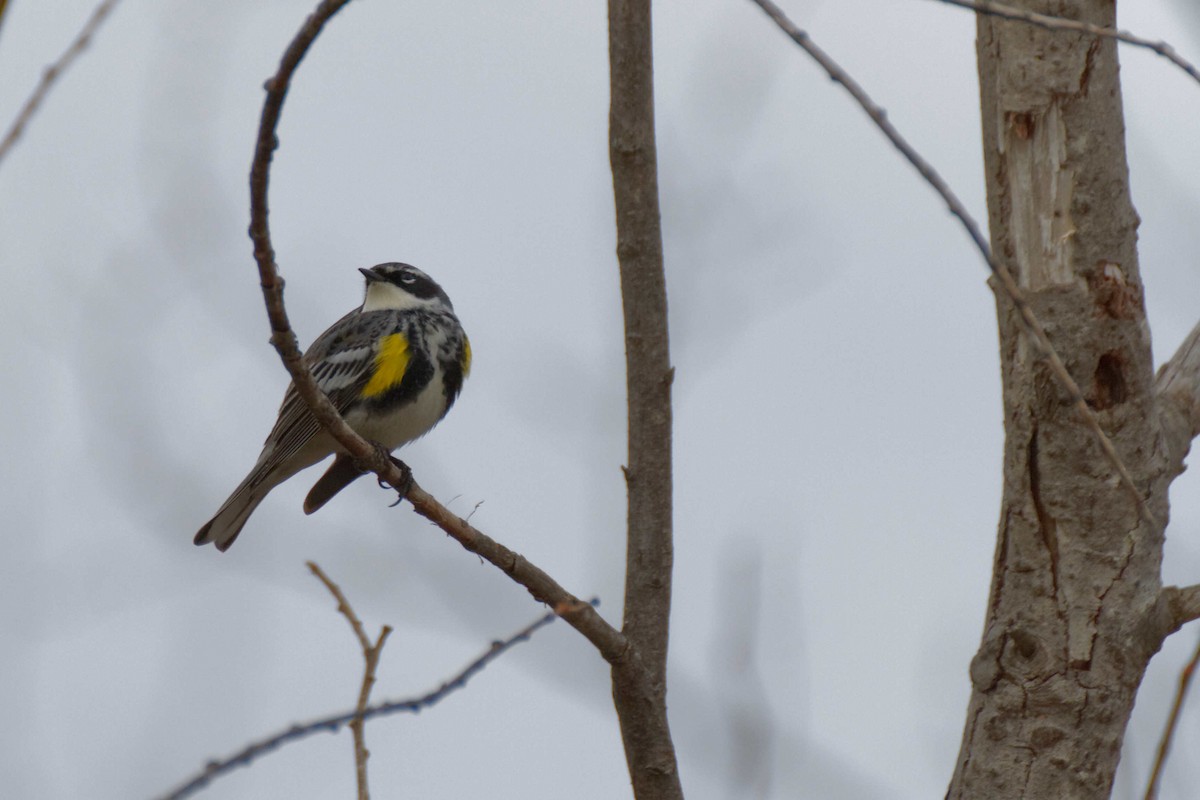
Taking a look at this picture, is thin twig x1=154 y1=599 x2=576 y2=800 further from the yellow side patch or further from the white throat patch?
the white throat patch

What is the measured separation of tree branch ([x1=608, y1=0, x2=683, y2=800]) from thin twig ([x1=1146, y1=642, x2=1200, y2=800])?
2.02 metres

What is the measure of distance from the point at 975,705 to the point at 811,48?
2.41 metres

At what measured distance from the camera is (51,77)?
1.74 metres

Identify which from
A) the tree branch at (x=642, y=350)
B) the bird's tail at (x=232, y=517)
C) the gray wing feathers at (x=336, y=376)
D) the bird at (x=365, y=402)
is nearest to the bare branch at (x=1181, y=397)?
the tree branch at (x=642, y=350)

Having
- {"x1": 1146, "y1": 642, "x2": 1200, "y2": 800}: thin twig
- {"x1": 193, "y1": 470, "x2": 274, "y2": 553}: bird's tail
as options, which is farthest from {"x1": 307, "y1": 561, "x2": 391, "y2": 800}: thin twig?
{"x1": 193, "y1": 470, "x2": 274, "y2": 553}: bird's tail

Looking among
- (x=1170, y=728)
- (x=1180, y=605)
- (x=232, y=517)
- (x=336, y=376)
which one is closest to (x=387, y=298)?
(x=336, y=376)

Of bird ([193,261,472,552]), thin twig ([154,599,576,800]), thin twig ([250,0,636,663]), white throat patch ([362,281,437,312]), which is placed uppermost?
white throat patch ([362,281,437,312])

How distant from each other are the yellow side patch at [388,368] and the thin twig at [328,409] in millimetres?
1591

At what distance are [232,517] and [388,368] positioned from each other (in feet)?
3.40

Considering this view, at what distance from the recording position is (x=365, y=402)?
6125 millimetres

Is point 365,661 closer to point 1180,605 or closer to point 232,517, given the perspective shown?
point 1180,605

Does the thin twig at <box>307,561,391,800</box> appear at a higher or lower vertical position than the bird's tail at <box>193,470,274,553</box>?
lower

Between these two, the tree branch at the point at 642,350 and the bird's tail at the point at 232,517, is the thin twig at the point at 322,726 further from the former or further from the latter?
the bird's tail at the point at 232,517

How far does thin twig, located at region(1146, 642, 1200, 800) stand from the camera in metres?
1.77
